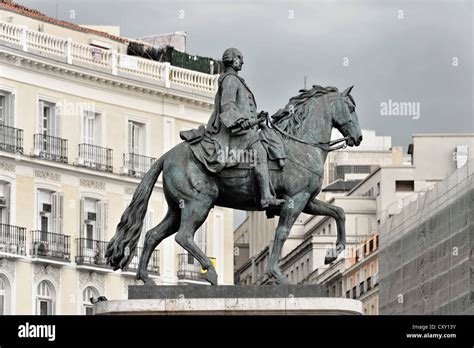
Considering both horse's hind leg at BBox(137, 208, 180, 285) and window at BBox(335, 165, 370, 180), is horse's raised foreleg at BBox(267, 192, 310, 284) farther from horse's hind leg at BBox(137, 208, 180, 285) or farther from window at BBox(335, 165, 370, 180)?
window at BBox(335, 165, 370, 180)

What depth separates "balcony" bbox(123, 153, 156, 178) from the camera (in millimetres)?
81688

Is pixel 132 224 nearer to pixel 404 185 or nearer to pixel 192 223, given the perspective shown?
pixel 192 223

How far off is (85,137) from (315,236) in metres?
43.5

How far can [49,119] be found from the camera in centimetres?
7981

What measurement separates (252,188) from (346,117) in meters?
2.05

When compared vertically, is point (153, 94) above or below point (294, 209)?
above

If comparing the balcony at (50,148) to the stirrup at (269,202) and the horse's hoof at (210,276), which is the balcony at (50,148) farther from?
the stirrup at (269,202)

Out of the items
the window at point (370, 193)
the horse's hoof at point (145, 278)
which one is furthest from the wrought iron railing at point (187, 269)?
the horse's hoof at point (145, 278)

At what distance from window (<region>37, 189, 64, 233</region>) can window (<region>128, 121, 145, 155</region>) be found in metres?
4.71

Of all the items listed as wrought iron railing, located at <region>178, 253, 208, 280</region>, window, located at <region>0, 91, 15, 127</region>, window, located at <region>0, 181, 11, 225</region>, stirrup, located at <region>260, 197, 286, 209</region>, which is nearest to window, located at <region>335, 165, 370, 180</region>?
wrought iron railing, located at <region>178, 253, 208, 280</region>

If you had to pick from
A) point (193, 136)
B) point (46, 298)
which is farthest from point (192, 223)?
point (46, 298)

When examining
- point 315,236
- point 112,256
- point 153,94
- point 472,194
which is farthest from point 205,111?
point 112,256

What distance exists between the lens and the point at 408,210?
93.4 m
